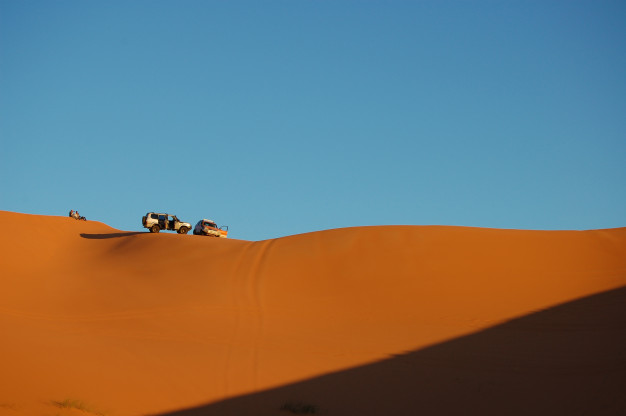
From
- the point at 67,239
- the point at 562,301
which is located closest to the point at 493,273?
the point at 562,301

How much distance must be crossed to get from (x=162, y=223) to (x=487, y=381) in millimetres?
24588

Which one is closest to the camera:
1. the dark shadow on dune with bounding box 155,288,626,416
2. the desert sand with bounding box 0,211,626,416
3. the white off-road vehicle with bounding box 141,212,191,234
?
the dark shadow on dune with bounding box 155,288,626,416

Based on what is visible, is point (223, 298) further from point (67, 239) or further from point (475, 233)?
point (67, 239)

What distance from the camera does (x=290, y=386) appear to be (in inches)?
509

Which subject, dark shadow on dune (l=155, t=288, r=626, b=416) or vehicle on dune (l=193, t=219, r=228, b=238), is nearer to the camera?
dark shadow on dune (l=155, t=288, r=626, b=416)

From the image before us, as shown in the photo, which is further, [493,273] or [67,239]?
[67,239]

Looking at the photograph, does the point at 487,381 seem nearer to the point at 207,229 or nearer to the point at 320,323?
the point at 320,323

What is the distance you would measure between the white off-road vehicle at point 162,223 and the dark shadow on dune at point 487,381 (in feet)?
72.1

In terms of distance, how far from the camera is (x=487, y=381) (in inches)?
519

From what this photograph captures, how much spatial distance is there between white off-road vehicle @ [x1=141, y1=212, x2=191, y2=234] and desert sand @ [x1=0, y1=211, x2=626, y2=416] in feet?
14.2

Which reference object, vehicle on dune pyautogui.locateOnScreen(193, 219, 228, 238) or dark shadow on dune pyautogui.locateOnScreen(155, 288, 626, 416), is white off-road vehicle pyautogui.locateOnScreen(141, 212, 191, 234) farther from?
dark shadow on dune pyautogui.locateOnScreen(155, 288, 626, 416)

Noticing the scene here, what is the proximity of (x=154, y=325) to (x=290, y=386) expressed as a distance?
598cm

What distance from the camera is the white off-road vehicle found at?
3397cm

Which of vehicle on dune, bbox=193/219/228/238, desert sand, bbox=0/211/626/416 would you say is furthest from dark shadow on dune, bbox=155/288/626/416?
vehicle on dune, bbox=193/219/228/238
